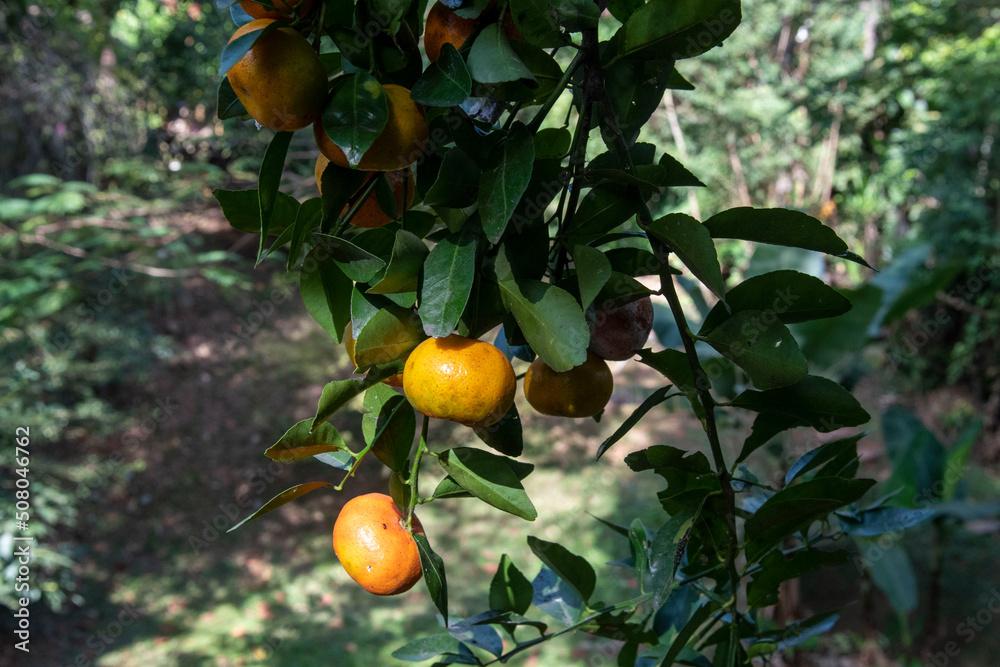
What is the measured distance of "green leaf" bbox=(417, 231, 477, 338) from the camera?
31 cm

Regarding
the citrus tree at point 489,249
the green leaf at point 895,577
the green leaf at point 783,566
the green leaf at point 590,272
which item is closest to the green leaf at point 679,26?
the citrus tree at point 489,249

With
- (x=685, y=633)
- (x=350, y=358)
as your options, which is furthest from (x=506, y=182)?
(x=685, y=633)

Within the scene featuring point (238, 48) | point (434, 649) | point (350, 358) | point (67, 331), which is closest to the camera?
point (238, 48)

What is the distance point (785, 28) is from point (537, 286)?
4.49 m

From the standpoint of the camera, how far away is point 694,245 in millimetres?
317

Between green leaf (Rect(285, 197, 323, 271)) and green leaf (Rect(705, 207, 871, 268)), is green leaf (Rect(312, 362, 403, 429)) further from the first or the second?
green leaf (Rect(705, 207, 871, 268))

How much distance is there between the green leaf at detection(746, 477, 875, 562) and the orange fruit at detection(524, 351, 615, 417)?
11cm

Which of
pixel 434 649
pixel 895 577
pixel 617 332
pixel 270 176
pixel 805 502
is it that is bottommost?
pixel 895 577

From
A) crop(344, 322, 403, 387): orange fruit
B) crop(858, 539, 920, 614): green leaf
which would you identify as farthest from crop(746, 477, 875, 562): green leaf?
crop(858, 539, 920, 614): green leaf

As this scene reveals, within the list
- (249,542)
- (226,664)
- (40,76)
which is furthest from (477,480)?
(40,76)

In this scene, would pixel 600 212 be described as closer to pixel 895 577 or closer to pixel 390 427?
pixel 390 427

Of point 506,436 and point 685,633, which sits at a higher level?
point 506,436

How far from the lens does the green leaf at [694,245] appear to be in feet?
1.02

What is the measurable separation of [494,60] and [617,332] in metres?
0.16
